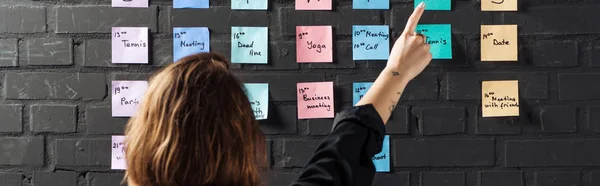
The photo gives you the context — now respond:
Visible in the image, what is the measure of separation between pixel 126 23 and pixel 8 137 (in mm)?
Result: 471

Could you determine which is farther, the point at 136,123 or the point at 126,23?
the point at 126,23

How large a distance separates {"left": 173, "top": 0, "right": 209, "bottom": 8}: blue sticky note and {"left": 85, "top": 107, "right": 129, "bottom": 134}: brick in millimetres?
357

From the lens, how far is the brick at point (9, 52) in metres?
1.55

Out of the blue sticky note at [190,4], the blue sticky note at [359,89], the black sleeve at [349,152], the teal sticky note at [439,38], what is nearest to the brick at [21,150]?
the blue sticky note at [190,4]

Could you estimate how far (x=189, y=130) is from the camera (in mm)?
799

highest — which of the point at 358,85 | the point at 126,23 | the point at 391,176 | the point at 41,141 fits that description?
the point at 126,23

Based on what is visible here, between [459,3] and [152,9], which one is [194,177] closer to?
[152,9]

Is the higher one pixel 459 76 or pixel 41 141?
pixel 459 76

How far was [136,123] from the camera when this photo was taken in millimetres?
823

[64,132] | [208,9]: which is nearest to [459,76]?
[208,9]

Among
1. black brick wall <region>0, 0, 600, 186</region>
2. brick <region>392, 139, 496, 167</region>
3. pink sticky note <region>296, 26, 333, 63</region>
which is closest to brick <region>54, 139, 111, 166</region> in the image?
black brick wall <region>0, 0, 600, 186</region>

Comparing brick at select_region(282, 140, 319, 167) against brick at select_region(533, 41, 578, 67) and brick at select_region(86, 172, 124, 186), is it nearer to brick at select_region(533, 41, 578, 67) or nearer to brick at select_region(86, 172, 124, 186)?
brick at select_region(86, 172, 124, 186)

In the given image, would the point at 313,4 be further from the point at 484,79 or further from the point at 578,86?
the point at 578,86

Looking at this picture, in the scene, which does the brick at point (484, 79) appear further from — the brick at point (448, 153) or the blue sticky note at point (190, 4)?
the blue sticky note at point (190, 4)
